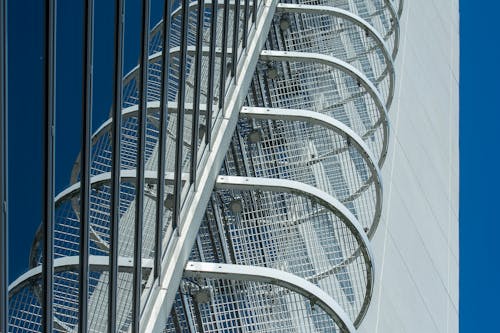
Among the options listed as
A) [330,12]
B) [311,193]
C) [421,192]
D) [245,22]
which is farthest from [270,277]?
[421,192]

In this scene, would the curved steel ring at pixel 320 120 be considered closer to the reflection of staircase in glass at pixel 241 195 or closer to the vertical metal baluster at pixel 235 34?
the reflection of staircase in glass at pixel 241 195

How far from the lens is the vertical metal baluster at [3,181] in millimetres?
3424

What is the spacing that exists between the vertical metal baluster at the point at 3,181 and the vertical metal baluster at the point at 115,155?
998 millimetres

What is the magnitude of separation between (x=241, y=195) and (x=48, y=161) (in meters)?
3.03

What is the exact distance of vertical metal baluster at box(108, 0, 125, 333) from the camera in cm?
458

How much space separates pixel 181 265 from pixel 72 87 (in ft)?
5.65

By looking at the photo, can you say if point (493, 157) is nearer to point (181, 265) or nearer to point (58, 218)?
point (181, 265)

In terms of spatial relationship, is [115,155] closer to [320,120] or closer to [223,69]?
[223,69]

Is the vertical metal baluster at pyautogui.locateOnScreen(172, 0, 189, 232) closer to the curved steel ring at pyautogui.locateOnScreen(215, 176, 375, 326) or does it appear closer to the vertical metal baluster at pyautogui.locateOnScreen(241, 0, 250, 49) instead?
the curved steel ring at pyautogui.locateOnScreen(215, 176, 375, 326)

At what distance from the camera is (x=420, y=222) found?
12.1 metres

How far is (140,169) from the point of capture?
5062 mm

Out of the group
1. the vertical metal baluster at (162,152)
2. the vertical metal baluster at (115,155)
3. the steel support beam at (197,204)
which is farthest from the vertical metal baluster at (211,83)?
the vertical metal baluster at (115,155)

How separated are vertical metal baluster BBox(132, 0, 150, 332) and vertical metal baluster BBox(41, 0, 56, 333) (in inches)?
36.6

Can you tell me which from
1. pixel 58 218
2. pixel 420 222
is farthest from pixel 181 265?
pixel 420 222
